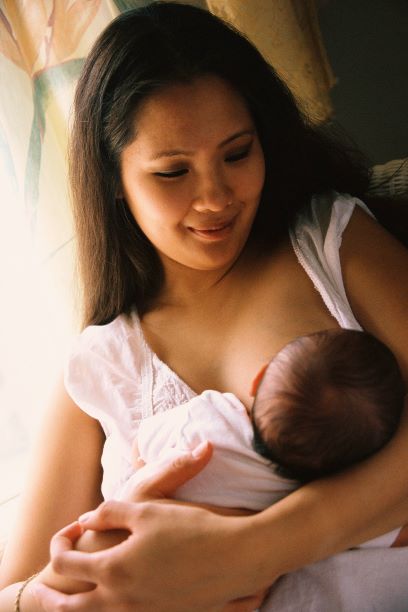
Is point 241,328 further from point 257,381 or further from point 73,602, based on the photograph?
point 73,602

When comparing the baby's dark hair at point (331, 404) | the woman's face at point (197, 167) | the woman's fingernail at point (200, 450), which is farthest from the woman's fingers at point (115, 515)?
the woman's face at point (197, 167)

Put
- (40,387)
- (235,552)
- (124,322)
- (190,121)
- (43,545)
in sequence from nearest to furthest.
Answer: (235,552), (190,121), (43,545), (124,322), (40,387)

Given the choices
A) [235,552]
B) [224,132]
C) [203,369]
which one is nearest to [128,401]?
[203,369]

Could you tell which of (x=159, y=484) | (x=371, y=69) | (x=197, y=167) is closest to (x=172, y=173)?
(x=197, y=167)

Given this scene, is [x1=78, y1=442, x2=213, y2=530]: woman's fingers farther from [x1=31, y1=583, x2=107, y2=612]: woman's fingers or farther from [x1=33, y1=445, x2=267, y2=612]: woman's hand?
[x1=31, y1=583, x2=107, y2=612]: woman's fingers

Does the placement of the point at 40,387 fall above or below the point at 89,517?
above

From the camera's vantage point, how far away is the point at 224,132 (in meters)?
1.17

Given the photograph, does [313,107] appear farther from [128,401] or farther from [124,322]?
[128,401]

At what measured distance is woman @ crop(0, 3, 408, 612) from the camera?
994 millimetres

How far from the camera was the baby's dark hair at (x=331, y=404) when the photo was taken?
992mm

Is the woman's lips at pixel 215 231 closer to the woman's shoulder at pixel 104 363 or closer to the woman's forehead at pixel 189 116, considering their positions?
the woman's forehead at pixel 189 116

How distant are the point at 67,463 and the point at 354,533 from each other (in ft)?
2.13

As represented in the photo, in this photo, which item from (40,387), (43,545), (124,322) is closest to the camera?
(43,545)

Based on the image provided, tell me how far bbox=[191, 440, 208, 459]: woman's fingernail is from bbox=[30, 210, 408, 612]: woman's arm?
84 millimetres
